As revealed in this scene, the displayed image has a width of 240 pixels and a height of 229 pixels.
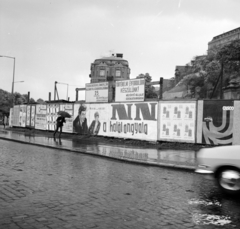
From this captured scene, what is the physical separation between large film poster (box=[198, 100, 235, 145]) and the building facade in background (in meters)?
74.8

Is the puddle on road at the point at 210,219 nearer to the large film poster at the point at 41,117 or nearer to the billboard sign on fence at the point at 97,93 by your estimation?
the billboard sign on fence at the point at 97,93

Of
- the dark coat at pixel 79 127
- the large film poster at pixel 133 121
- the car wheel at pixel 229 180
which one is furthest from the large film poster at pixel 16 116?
the car wheel at pixel 229 180

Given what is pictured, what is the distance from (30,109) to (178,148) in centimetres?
1570

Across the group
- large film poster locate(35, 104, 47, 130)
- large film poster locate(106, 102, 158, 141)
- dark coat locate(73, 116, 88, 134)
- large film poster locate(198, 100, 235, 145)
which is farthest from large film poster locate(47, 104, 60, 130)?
large film poster locate(198, 100, 235, 145)

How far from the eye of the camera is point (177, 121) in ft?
47.8

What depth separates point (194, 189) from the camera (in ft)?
21.3

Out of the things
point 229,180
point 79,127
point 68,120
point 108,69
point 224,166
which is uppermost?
point 108,69

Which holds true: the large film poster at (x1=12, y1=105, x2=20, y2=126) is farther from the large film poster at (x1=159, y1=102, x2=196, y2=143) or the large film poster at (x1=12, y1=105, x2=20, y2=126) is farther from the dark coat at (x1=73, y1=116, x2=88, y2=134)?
the large film poster at (x1=159, y1=102, x2=196, y2=143)

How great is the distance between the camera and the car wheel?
575 cm

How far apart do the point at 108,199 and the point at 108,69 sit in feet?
276

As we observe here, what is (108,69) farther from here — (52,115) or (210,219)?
(210,219)

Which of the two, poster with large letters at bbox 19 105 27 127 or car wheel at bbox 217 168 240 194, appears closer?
car wheel at bbox 217 168 240 194

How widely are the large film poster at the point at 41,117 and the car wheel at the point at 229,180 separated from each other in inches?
758

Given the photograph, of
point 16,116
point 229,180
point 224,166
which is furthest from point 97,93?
point 229,180
